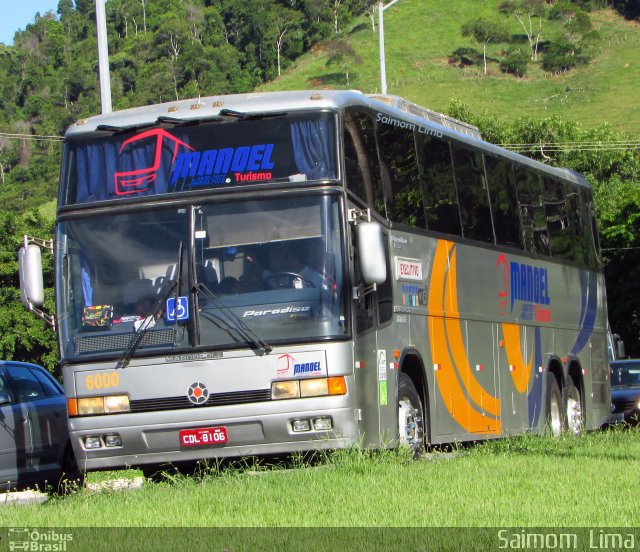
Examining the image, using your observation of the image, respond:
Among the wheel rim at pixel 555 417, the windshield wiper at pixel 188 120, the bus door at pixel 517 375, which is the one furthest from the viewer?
the wheel rim at pixel 555 417

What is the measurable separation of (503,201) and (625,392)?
10.4 m

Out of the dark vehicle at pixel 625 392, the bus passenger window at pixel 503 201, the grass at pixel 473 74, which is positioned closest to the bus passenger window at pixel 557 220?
the bus passenger window at pixel 503 201

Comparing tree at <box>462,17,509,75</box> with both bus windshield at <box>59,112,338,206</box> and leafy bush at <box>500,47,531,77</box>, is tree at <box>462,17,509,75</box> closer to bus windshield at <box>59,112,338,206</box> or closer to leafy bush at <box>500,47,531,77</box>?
leafy bush at <box>500,47,531,77</box>

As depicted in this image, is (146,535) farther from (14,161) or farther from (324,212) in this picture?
(14,161)

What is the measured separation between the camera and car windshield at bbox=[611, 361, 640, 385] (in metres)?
26.8

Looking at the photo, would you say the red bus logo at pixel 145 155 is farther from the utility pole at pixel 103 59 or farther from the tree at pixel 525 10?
the tree at pixel 525 10

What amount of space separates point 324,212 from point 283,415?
180 cm

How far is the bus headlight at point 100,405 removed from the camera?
37.3 feet

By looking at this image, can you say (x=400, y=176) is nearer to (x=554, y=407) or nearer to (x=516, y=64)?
(x=554, y=407)

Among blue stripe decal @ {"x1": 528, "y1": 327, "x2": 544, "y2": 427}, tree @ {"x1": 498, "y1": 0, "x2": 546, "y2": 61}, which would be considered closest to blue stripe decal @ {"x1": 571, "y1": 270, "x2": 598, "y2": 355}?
blue stripe decal @ {"x1": 528, "y1": 327, "x2": 544, "y2": 427}

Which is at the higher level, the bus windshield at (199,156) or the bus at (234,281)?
the bus windshield at (199,156)

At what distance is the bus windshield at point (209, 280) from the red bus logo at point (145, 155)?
0.97ft

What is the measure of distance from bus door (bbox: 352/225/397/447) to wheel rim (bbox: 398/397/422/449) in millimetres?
326

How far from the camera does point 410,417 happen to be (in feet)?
42.4
